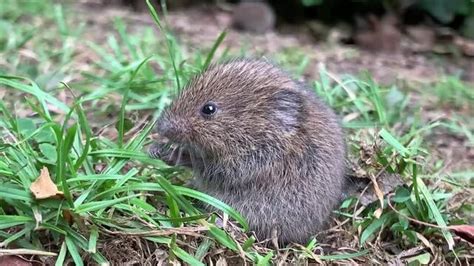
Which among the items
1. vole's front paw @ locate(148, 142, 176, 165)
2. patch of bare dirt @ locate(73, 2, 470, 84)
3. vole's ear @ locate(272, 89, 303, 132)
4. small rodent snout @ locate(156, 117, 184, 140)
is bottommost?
patch of bare dirt @ locate(73, 2, 470, 84)

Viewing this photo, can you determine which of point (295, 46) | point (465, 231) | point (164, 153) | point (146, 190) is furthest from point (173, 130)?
point (295, 46)

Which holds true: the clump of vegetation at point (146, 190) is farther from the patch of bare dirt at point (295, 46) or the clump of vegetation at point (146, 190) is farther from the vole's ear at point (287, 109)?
the patch of bare dirt at point (295, 46)

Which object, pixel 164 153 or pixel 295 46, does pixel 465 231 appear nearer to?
pixel 164 153

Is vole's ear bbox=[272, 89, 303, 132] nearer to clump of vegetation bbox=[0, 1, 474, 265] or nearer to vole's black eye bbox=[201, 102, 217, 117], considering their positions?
vole's black eye bbox=[201, 102, 217, 117]

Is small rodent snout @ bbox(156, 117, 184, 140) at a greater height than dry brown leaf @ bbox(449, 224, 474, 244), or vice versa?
small rodent snout @ bbox(156, 117, 184, 140)

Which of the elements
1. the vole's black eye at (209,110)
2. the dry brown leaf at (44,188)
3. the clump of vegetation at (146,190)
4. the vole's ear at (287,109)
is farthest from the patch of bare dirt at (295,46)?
the dry brown leaf at (44,188)

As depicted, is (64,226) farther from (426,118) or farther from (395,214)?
(426,118)

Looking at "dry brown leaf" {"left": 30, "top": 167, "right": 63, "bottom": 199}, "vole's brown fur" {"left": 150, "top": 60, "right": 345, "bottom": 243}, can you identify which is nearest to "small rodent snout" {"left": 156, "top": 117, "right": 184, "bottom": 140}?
"vole's brown fur" {"left": 150, "top": 60, "right": 345, "bottom": 243}
